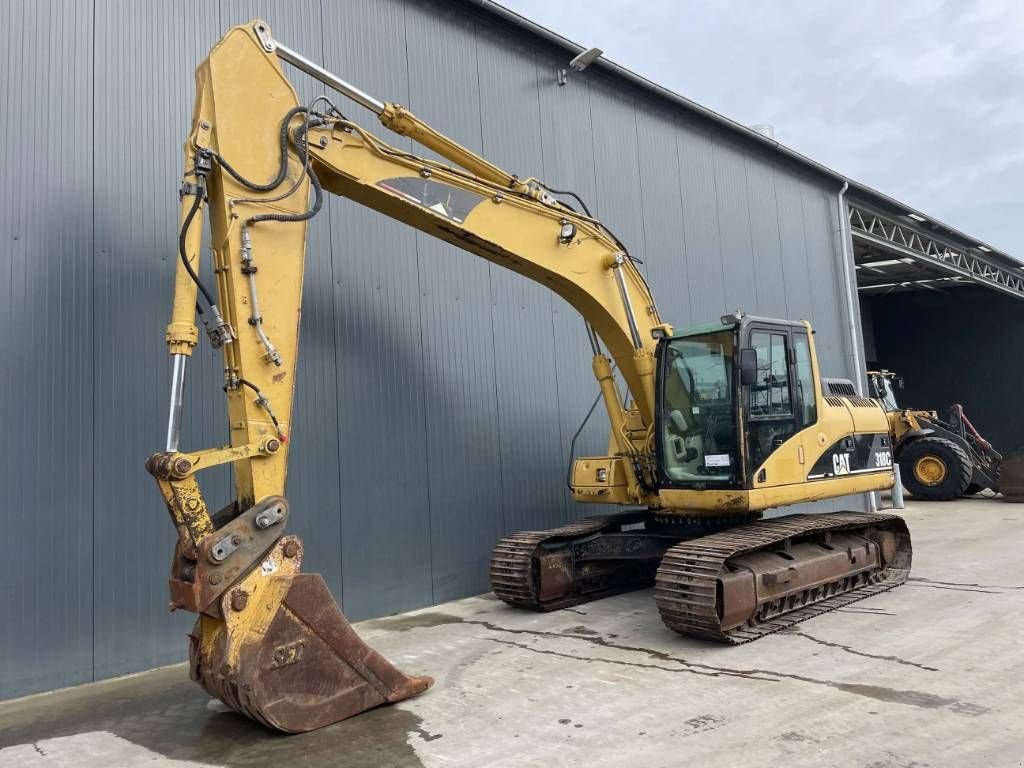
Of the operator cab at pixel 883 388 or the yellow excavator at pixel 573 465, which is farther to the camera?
the operator cab at pixel 883 388

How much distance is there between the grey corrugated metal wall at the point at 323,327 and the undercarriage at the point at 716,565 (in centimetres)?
131

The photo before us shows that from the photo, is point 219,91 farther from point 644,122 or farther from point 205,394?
point 644,122

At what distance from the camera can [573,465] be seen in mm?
8078

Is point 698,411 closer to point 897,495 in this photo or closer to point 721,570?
point 721,570

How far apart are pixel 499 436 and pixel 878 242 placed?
502 inches

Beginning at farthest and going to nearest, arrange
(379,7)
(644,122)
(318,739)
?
(644,122) < (379,7) < (318,739)

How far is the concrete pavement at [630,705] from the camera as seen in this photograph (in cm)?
395

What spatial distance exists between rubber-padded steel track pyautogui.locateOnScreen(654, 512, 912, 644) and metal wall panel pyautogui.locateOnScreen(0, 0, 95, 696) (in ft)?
14.7

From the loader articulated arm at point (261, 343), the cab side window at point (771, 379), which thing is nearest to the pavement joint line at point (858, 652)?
the cab side window at point (771, 379)

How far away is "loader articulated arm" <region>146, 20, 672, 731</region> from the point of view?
4.21m

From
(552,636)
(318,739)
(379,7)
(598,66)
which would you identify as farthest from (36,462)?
(598,66)

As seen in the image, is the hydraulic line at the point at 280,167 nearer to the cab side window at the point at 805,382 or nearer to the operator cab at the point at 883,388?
the cab side window at the point at 805,382

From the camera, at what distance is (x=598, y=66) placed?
36.0 feet

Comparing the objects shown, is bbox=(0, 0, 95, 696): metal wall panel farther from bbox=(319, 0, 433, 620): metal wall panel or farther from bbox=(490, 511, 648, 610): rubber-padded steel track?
bbox=(490, 511, 648, 610): rubber-padded steel track
